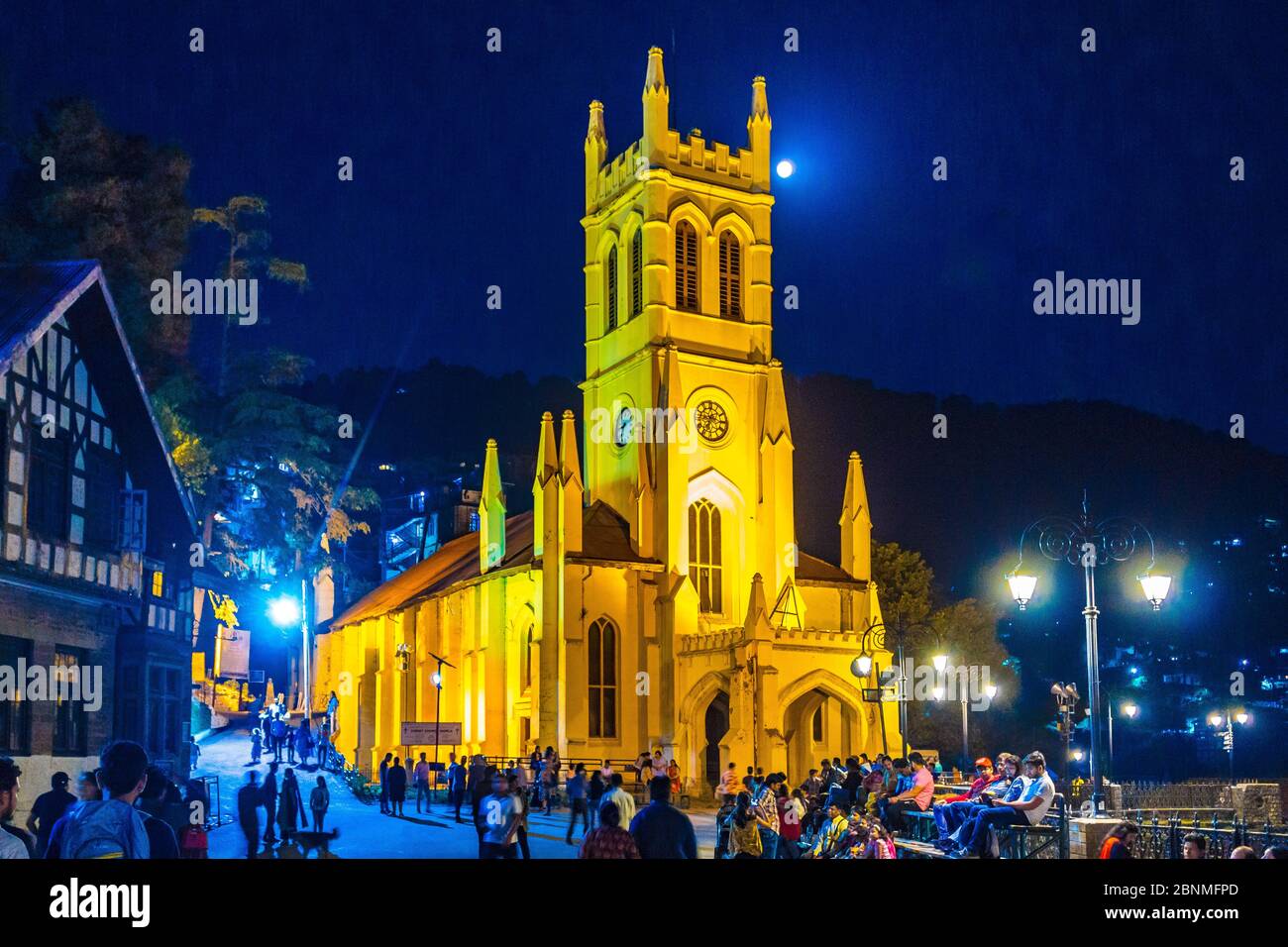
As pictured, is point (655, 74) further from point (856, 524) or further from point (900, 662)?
point (900, 662)

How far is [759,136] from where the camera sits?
56.4 m

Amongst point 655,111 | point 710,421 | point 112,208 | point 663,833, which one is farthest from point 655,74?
point 663,833

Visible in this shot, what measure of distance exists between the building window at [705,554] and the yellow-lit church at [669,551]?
0.08 m

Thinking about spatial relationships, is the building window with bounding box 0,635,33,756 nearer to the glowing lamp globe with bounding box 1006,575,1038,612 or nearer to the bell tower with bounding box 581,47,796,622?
the glowing lamp globe with bounding box 1006,575,1038,612

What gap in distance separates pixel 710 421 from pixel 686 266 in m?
6.08

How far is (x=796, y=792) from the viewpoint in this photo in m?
20.8

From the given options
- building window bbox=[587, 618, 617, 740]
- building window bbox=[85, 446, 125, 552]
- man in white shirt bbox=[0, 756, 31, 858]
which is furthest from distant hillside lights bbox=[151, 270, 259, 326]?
man in white shirt bbox=[0, 756, 31, 858]

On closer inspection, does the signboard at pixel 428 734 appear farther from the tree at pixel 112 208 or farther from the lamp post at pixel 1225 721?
the lamp post at pixel 1225 721

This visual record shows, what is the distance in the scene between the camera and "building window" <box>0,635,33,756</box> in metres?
21.2

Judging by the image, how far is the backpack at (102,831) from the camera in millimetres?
8836

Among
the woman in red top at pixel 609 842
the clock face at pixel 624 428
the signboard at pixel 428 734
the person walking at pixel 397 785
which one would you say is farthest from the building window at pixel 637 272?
the woman in red top at pixel 609 842

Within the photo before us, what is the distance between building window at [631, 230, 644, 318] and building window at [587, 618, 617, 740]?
40.8ft
